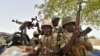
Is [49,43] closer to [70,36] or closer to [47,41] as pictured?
[47,41]

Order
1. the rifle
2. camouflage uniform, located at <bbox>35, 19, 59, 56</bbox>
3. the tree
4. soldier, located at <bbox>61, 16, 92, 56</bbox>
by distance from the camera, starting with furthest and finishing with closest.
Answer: the tree → camouflage uniform, located at <bbox>35, 19, 59, 56</bbox> → soldier, located at <bbox>61, 16, 92, 56</bbox> → the rifle

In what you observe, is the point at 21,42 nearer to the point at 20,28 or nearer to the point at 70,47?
the point at 20,28

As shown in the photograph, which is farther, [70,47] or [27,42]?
[27,42]

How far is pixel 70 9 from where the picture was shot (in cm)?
1689

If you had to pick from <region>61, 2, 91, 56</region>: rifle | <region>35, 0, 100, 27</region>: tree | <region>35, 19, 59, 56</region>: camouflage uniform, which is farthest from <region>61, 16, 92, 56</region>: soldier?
<region>35, 0, 100, 27</region>: tree

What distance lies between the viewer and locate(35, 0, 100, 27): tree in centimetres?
1672

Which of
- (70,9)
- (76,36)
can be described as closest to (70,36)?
(76,36)

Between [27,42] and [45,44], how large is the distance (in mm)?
3307

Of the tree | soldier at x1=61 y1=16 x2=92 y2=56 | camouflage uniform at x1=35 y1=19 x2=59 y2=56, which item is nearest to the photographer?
soldier at x1=61 y1=16 x2=92 y2=56

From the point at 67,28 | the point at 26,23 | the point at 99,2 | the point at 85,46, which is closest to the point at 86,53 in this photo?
the point at 85,46

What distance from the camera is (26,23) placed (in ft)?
27.5

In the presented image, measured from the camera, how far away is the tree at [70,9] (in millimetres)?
16719

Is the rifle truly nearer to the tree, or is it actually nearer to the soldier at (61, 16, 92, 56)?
the soldier at (61, 16, 92, 56)

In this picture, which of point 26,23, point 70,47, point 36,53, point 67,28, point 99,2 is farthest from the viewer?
point 99,2
